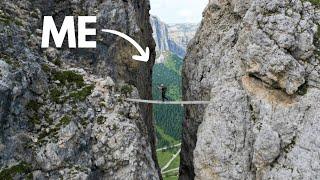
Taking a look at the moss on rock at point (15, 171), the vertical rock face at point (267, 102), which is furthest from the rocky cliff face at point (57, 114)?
the vertical rock face at point (267, 102)

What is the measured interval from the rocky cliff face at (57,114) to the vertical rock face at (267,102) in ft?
20.9

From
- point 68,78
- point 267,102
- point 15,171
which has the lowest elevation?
point 15,171

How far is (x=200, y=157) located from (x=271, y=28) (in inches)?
459

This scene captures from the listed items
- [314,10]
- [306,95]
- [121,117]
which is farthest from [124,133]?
[314,10]

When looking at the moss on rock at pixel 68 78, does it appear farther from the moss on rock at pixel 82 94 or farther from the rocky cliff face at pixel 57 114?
the moss on rock at pixel 82 94

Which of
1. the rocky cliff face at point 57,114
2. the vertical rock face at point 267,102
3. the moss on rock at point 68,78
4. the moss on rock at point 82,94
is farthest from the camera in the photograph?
the moss on rock at point 68,78

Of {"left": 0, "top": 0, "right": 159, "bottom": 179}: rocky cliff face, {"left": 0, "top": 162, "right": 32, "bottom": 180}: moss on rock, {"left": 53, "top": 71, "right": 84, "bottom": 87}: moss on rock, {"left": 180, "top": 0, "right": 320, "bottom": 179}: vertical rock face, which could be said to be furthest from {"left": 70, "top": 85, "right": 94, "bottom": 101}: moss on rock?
{"left": 180, "top": 0, "right": 320, "bottom": 179}: vertical rock face

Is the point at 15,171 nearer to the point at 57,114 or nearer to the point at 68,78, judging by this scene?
the point at 57,114

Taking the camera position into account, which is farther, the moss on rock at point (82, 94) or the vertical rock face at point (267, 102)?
the moss on rock at point (82, 94)

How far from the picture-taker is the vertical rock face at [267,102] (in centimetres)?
3369

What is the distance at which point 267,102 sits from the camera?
35.2m

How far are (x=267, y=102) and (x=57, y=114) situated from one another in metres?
15.7

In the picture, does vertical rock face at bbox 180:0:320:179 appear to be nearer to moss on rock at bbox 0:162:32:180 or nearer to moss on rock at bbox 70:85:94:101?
moss on rock at bbox 70:85:94:101

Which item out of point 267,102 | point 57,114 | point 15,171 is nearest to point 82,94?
point 57,114
